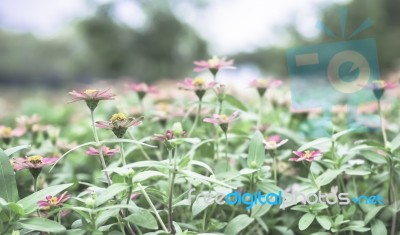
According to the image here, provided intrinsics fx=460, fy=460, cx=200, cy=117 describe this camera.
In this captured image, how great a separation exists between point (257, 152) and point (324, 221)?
5.6 inches

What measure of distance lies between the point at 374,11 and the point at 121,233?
8.76 meters

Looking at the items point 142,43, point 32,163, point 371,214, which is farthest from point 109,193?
point 142,43

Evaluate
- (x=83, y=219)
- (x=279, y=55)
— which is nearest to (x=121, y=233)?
(x=83, y=219)

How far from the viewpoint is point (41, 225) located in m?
0.57

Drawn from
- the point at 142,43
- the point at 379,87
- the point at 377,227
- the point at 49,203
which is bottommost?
the point at 377,227

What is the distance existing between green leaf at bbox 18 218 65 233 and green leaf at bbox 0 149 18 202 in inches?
1.9

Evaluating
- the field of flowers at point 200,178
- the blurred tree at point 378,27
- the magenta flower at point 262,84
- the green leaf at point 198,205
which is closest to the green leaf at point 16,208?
the field of flowers at point 200,178

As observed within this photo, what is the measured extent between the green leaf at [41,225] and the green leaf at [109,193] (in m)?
0.06

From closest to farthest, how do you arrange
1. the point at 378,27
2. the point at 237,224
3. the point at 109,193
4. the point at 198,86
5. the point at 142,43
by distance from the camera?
the point at 109,193 → the point at 237,224 → the point at 198,86 → the point at 378,27 → the point at 142,43

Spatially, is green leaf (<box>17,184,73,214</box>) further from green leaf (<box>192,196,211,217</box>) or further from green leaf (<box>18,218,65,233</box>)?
green leaf (<box>192,196,211,217</box>)

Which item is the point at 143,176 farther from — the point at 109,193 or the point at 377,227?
the point at 377,227

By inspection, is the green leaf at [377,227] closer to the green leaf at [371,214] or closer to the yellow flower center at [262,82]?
the green leaf at [371,214]

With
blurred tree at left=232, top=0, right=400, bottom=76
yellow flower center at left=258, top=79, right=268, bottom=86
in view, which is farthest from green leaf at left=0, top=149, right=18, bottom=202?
blurred tree at left=232, top=0, right=400, bottom=76

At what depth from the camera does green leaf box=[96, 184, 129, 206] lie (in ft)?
1.85
